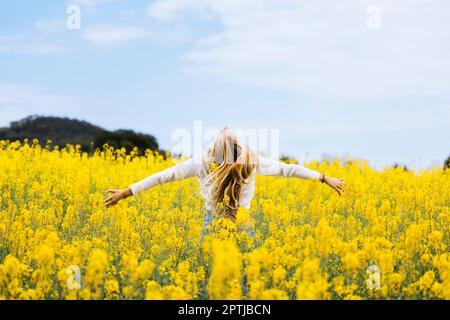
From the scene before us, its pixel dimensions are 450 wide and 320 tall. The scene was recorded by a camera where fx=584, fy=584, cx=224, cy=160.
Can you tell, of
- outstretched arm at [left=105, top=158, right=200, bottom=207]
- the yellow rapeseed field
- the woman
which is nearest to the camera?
the yellow rapeseed field

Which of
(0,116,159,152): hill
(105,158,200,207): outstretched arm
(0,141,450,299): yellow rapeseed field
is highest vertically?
(0,116,159,152): hill

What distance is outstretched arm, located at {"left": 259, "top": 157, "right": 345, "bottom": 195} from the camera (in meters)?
4.55

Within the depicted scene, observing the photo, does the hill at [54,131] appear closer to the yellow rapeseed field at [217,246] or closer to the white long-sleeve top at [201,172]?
the yellow rapeseed field at [217,246]

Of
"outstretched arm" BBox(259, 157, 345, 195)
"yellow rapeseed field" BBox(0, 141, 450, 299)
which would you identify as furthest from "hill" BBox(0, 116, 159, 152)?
"outstretched arm" BBox(259, 157, 345, 195)

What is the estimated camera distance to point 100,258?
10.2 ft

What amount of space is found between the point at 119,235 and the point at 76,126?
746 inches

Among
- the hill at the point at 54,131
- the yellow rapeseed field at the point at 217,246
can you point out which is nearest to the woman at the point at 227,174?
the yellow rapeseed field at the point at 217,246

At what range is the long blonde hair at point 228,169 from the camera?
4.52 meters

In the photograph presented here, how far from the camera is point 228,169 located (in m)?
4.51

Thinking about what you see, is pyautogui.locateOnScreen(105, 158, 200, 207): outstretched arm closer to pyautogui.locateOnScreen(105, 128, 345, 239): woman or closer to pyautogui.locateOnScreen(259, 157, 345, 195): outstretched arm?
pyautogui.locateOnScreen(105, 128, 345, 239): woman

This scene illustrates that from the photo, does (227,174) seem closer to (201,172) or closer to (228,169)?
(228,169)

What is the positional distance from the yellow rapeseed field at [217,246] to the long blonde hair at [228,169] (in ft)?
0.80
